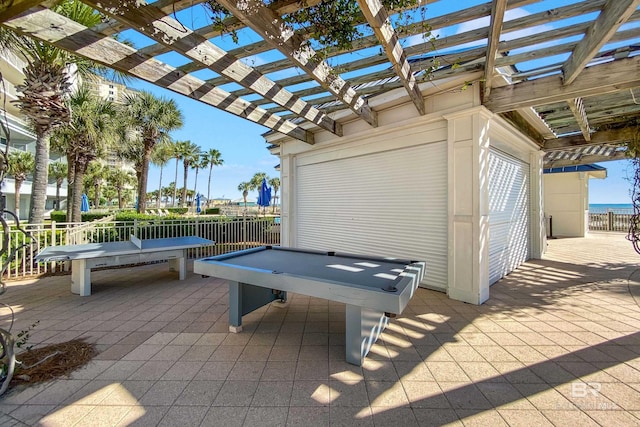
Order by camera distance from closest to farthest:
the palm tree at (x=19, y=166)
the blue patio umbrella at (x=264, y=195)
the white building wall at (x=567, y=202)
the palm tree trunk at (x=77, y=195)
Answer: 1. the palm tree trunk at (x=77, y=195)
2. the white building wall at (x=567, y=202)
3. the blue patio umbrella at (x=264, y=195)
4. the palm tree at (x=19, y=166)

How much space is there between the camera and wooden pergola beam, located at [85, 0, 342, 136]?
210 cm

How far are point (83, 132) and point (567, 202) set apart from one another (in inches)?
735

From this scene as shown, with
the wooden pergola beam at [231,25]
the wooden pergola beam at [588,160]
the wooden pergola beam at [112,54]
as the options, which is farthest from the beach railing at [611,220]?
the wooden pergola beam at [112,54]

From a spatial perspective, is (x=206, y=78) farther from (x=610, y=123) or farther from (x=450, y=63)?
(x=610, y=123)

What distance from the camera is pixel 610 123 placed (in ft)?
20.1

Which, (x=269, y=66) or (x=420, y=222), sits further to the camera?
(x=420, y=222)

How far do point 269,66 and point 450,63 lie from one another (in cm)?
236

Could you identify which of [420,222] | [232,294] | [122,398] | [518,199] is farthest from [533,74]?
[122,398]

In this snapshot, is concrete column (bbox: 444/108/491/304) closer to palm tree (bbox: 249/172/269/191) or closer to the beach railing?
the beach railing

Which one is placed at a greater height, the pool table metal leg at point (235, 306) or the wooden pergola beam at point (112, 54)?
the wooden pergola beam at point (112, 54)

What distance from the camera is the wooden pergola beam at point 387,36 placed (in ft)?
6.86

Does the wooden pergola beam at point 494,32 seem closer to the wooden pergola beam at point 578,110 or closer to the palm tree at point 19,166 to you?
the wooden pergola beam at point 578,110

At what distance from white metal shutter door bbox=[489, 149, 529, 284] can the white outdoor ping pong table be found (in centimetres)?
572

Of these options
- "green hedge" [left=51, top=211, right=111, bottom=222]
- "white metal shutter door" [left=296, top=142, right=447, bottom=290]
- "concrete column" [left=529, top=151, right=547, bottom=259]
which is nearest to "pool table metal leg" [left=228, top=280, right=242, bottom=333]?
"white metal shutter door" [left=296, top=142, right=447, bottom=290]
